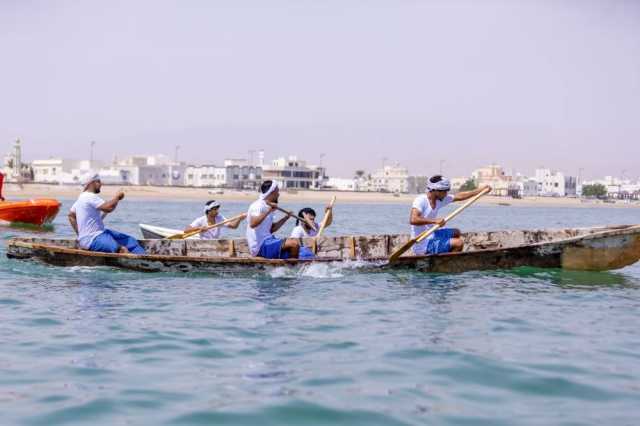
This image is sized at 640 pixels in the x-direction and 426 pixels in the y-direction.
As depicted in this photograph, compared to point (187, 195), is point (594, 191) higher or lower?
higher

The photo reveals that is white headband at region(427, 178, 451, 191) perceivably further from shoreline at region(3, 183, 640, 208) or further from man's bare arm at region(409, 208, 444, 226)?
shoreline at region(3, 183, 640, 208)

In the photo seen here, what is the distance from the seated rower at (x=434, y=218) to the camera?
46.5 ft

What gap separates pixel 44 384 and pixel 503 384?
402 centimetres

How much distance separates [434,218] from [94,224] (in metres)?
6.11

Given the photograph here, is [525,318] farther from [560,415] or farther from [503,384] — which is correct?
[560,415]

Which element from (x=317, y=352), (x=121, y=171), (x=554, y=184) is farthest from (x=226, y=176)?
(x=317, y=352)

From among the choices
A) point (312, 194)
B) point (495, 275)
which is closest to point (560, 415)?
point (495, 275)

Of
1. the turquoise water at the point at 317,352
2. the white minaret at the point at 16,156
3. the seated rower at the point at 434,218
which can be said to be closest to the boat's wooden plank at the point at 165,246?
the turquoise water at the point at 317,352

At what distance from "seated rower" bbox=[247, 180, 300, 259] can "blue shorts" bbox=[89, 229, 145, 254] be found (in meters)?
2.25

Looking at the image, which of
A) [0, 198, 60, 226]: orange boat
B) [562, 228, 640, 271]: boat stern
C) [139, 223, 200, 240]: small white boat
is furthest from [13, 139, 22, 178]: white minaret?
[562, 228, 640, 271]: boat stern

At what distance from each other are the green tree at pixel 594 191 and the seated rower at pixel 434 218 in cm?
17389

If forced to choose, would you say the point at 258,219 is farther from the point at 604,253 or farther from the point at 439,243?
the point at 604,253

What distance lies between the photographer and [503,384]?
719 centimetres

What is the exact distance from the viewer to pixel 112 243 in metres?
14.7
